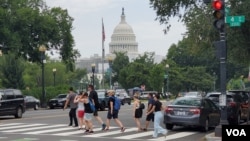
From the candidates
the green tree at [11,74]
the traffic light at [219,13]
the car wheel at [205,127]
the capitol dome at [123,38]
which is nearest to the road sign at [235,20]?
the traffic light at [219,13]

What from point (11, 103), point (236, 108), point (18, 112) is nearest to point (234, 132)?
point (236, 108)

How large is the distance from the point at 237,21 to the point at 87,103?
6750mm

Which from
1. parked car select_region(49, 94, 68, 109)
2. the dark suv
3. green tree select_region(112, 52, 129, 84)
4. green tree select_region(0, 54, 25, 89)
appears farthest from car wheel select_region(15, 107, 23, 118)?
green tree select_region(112, 52, 129, 84)

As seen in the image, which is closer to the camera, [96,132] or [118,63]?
[96,132]

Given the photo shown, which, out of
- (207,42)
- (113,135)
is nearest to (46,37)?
(207,42)

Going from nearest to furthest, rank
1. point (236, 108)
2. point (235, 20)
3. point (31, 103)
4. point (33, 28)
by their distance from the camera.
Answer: point (235, 20)
point (236, 108)
point (31, 103)
point (33, 28)

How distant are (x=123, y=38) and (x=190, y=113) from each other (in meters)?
158

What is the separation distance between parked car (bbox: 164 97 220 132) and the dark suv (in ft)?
36.5

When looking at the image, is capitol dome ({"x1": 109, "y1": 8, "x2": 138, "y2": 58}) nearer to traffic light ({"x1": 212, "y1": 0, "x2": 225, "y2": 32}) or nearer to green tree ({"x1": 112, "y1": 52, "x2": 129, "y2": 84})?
green tree ({"x1": 112, "y1": 52, "x2": 129, "y2": 84})

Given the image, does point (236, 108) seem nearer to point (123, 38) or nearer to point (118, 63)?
point (118, 63)

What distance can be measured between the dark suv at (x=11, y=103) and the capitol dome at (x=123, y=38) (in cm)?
14539

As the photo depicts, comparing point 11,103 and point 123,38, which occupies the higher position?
point 123,38

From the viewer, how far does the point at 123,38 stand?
178 meters

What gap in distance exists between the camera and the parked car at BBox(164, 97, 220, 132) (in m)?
21.1
